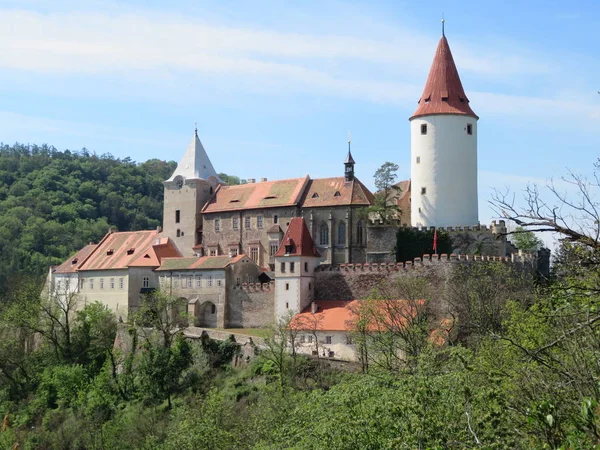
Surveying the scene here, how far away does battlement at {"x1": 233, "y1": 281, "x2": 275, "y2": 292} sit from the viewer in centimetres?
6000

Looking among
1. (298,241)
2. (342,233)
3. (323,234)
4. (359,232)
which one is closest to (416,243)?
(359,232)

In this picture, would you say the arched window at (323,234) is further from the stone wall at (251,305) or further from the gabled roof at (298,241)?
the stone wall at (251,305)

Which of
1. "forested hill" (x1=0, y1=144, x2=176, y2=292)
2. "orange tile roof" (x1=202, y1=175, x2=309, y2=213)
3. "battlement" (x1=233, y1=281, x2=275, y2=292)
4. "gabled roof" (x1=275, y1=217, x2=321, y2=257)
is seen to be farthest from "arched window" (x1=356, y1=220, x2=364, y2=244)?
"forested hill" (x1=0, y1=144, x2=176, y2=292)

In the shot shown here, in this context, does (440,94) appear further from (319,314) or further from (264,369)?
(264,369)

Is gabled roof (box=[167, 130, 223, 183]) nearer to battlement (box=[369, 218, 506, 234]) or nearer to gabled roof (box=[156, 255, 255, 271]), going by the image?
gabled roof (box=[156, 255, 255, 271])

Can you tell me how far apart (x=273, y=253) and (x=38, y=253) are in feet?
189

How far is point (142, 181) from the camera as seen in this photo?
147375 mm

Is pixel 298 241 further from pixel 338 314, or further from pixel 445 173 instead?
pixel 445 173

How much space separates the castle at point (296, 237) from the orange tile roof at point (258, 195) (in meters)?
0.10

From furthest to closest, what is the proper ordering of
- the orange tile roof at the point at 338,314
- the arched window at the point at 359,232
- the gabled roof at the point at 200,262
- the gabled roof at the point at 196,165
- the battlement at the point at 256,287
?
1. the gabled roof at the point at 196,165
2. the gabled roof at the point at 200,262
3. the arched window at the point at 359,232
4. the battlement at the point at 256,287
5. the orange tile roof at the point at 338,314

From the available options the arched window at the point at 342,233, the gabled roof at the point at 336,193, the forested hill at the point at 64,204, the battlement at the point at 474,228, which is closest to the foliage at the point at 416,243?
the battlement at the point at 474,228

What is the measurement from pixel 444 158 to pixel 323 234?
999 centimetres

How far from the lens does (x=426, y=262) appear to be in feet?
179

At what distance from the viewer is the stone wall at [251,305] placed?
5975cm
